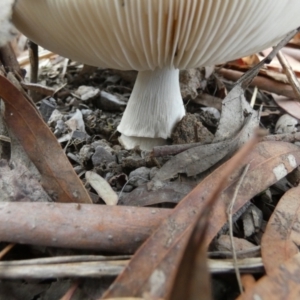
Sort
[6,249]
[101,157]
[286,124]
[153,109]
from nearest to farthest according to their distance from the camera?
1. [6,249]
2. [101,157]
3. [153,109]
4. [286,124]

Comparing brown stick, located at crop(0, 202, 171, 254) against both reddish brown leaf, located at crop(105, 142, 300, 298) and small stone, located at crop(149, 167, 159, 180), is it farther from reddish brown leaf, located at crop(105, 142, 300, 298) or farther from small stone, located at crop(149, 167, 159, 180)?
small stone, located at crop(149, 167, 159, 180)

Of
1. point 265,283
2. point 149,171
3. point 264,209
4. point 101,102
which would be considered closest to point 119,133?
point 101,102

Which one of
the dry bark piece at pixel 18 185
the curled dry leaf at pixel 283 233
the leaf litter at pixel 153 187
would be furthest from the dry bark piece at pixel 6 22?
the curled dry leaf at pixel 283 233

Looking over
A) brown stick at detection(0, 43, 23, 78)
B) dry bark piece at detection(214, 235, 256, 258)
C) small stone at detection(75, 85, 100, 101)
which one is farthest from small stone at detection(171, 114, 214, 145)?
brown stick at detection(0, 43, 23, 78)

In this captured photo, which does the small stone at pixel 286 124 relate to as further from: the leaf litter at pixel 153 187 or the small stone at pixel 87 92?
the small stone at pixel 87 92

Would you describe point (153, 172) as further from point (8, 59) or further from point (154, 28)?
point (8, 59)

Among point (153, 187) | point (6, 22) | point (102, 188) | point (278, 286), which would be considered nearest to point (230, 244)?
point (278, 286)

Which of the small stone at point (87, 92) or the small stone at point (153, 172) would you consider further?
the small stone at point (87, 92)

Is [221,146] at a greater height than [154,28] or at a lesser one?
lesser
